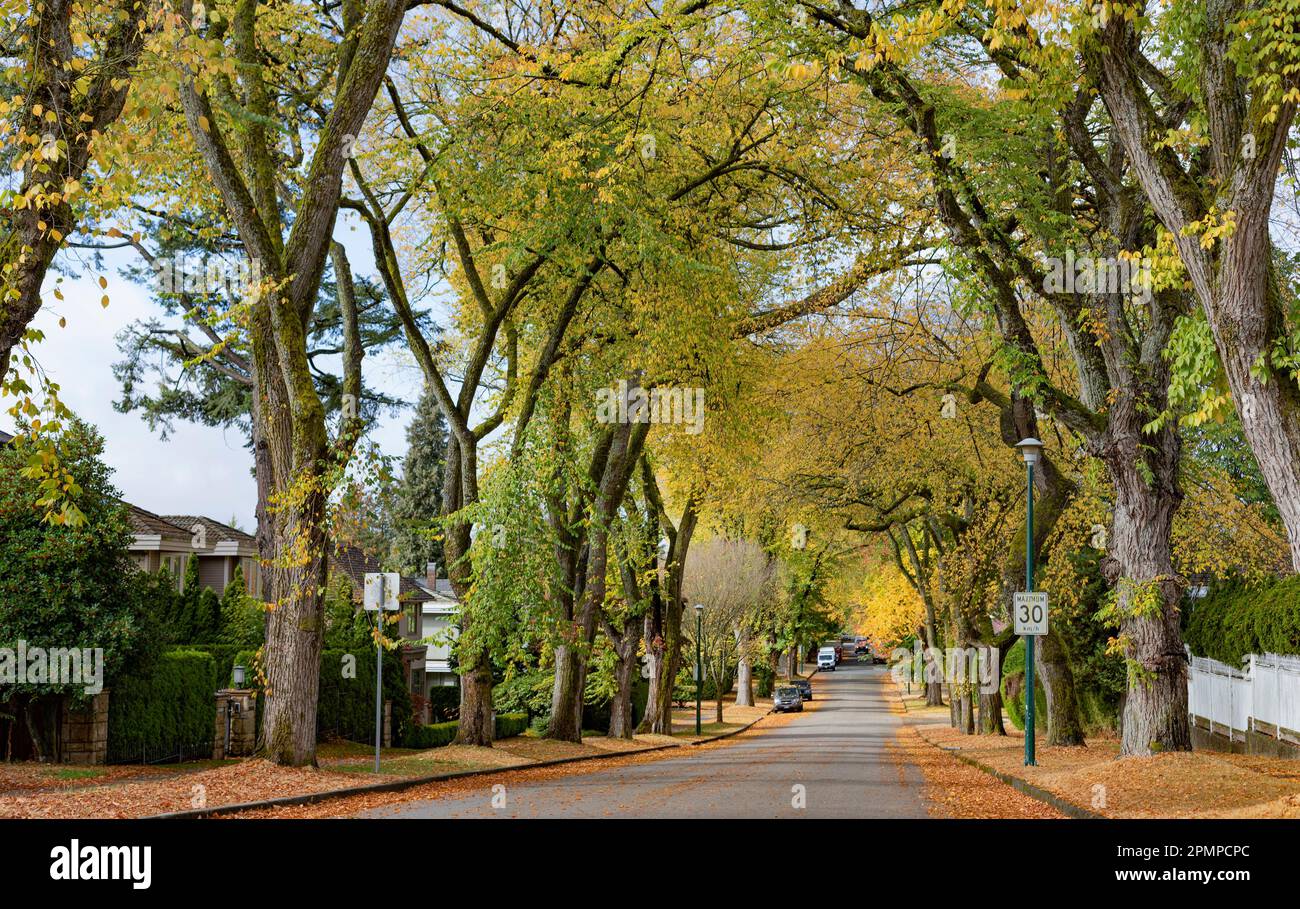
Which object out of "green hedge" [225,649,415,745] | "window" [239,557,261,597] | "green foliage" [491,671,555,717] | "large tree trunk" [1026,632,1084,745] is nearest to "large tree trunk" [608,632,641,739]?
"green foliage" [491,671,555,717]

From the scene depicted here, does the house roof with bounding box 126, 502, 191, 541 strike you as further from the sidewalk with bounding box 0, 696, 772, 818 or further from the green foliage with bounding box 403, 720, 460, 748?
the sidewalk with bounding box 0, 696, 772, 818

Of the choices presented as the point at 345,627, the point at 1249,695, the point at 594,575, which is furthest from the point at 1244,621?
the point at 345,627

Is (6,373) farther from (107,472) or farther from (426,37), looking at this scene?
(426,37)

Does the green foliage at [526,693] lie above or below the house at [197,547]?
below

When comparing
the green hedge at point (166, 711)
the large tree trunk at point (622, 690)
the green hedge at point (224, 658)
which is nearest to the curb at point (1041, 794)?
the large tree trunk at point (622, 690)

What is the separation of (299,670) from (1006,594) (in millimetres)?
17557

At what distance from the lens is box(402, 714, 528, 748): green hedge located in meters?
28.5

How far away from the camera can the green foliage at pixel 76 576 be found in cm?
1959

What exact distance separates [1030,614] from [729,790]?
230 inches

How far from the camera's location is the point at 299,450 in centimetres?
1631

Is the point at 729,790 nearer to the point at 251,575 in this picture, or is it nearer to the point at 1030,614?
the point at 1030,614

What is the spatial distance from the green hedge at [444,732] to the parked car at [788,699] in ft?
82.8

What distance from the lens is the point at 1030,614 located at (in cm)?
1903

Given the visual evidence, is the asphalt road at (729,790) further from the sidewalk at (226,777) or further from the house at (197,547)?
the house at (197,547)
